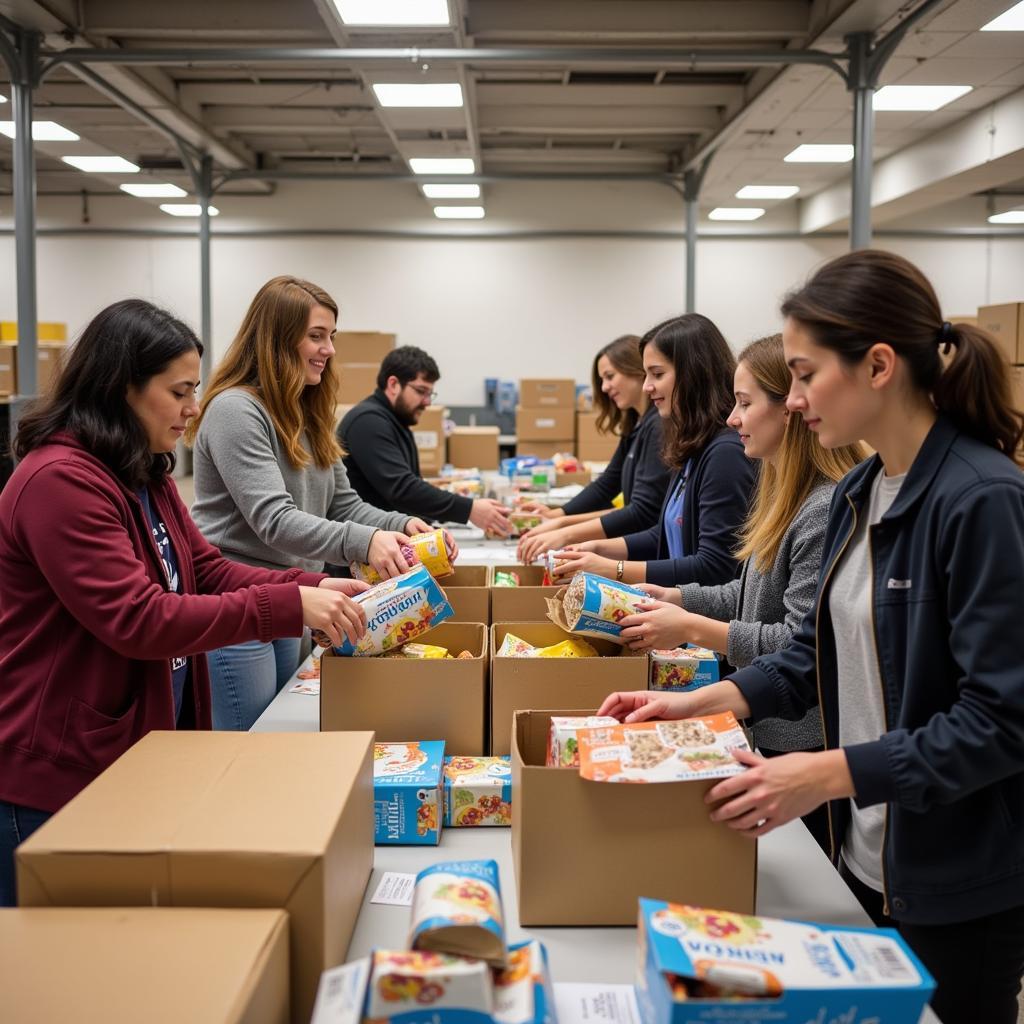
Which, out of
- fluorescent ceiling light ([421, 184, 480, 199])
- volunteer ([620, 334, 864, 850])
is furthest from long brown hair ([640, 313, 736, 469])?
fluorescent ceiling light ([421, 184, 480, 199])

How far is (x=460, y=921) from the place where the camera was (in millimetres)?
943

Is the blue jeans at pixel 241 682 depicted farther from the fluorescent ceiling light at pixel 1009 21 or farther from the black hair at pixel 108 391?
the fluorescent ceiling light at pixel 1009 21

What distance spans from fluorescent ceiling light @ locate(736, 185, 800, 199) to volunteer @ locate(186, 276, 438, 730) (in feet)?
26.6

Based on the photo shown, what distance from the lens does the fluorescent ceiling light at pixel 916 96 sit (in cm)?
655

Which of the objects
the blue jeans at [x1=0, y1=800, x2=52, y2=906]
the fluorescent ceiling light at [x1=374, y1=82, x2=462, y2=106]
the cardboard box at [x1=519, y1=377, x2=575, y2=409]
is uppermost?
the fluorescent ceiling light at [x1=374, y1=82, x2=462, y2=106]

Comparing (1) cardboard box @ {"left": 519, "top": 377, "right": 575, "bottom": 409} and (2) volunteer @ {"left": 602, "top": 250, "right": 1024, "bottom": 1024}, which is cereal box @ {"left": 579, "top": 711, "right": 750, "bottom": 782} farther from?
(1) cardboard box @ {"left": 519, "top": 377, "right": 575, "bottom": 409}

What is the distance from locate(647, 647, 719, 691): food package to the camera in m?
1.80

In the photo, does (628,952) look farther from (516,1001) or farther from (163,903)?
(163,903)

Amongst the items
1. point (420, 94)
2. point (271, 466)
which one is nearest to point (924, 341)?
point (271, 466)

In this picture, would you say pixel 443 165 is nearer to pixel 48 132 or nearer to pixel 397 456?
pixel 48 132

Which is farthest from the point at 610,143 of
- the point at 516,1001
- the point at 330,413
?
the point at 516,1001

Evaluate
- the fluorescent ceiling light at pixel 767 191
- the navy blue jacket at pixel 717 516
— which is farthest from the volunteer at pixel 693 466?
the fluorescent ceiling light at pixel 767 191

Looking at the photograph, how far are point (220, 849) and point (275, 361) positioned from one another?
155 cm

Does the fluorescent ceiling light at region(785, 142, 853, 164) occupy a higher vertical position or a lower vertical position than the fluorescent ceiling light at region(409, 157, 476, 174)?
higher
